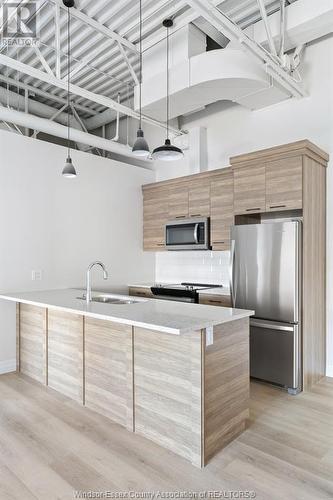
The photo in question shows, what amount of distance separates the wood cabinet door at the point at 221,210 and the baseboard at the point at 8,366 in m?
2.78

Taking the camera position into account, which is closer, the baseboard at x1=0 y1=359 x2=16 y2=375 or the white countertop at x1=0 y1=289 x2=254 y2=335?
the white countertop at x1=0 y1=289 x2=254 y2=335

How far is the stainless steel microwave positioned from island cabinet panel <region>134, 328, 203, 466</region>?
2196mm

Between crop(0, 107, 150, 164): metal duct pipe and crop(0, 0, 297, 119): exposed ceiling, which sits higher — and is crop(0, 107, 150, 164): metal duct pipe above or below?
below

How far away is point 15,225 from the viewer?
3.95 m

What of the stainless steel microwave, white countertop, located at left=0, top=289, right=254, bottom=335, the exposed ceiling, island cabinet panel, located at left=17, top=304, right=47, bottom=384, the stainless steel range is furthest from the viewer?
the stainless steel microwave

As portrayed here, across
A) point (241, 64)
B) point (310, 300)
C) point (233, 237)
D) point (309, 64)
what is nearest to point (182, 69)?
point (241, 64)

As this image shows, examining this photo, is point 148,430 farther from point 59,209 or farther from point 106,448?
point 59,209

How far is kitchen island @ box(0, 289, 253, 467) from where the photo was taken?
7.13ft

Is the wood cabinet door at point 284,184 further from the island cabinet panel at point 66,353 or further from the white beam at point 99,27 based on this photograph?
the island cabinet panel at point 66,353

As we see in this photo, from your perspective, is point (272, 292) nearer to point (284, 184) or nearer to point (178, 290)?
point (284, 184)

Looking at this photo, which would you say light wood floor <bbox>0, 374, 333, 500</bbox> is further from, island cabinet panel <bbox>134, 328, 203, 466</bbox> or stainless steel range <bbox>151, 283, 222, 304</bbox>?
stainless steel range <bbox>151, 283, 222, 304</bbox>

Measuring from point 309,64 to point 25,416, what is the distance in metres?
4.62

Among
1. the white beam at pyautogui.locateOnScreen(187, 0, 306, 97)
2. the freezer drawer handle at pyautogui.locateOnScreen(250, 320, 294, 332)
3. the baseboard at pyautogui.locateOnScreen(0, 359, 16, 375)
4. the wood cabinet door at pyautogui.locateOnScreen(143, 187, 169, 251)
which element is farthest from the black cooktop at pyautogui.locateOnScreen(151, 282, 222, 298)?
the white beam at pyautogui.locateOnScreen(187, 0, 306, 97)

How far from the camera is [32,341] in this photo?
3693 millimetres
